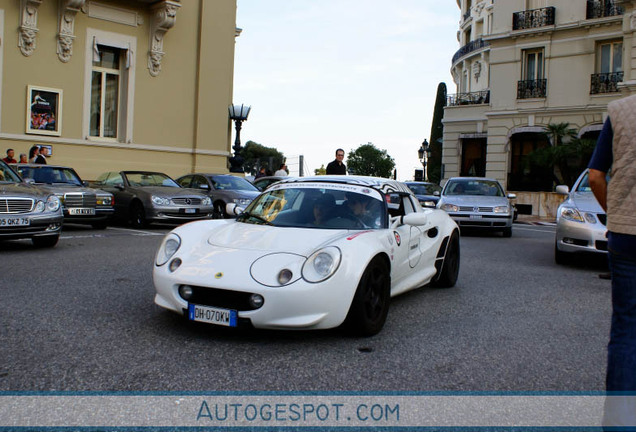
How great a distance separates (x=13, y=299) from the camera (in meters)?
5.82

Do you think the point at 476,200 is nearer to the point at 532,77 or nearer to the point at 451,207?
the point at 451,207

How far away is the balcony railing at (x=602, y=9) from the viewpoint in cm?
2719

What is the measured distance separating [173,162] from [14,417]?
1990 centimetres

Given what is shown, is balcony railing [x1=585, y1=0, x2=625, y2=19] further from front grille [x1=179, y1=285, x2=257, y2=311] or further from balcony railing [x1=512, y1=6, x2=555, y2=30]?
front grille [x1=179, y1=285, x2=257, y2=311]

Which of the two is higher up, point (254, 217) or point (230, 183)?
point (230, 183)

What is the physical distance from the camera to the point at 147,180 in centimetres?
1564

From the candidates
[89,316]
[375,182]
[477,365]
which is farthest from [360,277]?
[89,316]

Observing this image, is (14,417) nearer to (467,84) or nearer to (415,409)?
(415,409)

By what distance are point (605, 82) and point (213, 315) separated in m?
27.7

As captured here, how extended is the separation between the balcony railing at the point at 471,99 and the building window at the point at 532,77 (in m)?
5.95

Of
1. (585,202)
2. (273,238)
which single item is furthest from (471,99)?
(273,238)

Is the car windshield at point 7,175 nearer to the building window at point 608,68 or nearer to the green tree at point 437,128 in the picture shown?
the building window at point 608,68

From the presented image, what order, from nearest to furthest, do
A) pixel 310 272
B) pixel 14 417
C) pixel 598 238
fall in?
pixel 14 417 < pixel 310 272 < pixel 598 238

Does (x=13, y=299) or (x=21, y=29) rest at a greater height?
(x=21, y=29)
